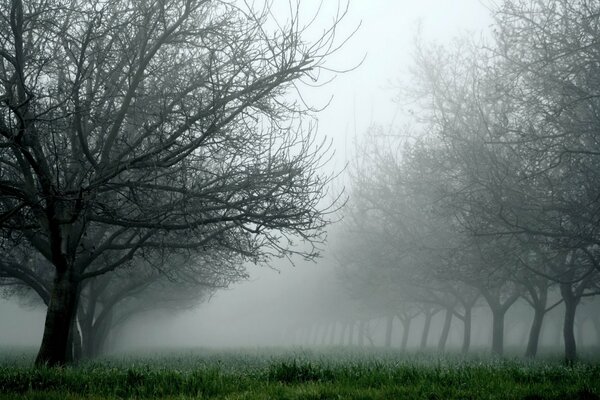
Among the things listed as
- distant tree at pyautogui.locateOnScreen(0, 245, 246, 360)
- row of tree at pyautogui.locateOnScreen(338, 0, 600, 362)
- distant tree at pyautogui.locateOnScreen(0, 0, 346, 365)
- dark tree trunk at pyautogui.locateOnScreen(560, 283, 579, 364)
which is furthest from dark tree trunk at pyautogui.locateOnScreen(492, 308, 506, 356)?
distant tree at pyautogui.locateOnScreen(0, 0, 346, 365)

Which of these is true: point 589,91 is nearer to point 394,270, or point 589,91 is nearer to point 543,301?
point 543,301

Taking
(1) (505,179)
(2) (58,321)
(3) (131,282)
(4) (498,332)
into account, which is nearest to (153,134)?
(2) (58,321)

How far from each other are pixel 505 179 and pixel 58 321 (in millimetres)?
11521

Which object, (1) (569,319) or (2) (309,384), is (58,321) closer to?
(2) (309,384)

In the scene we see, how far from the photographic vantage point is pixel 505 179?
13.1m

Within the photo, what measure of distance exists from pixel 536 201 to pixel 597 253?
2857 millimetres

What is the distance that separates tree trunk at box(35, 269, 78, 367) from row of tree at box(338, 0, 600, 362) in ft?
29.8

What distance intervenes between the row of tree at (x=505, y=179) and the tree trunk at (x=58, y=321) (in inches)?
358

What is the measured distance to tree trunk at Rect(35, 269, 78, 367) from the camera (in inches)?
400

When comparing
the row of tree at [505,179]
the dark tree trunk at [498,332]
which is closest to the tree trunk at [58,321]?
the row of tree at [505,179]

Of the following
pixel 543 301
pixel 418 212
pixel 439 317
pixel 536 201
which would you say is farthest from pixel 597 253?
pixel 439 317

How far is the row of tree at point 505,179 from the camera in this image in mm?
10773

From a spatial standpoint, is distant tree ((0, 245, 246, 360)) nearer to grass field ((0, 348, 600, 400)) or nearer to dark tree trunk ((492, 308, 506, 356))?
grass field ((0, 348, 600, 400))

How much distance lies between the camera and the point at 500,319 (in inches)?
853
